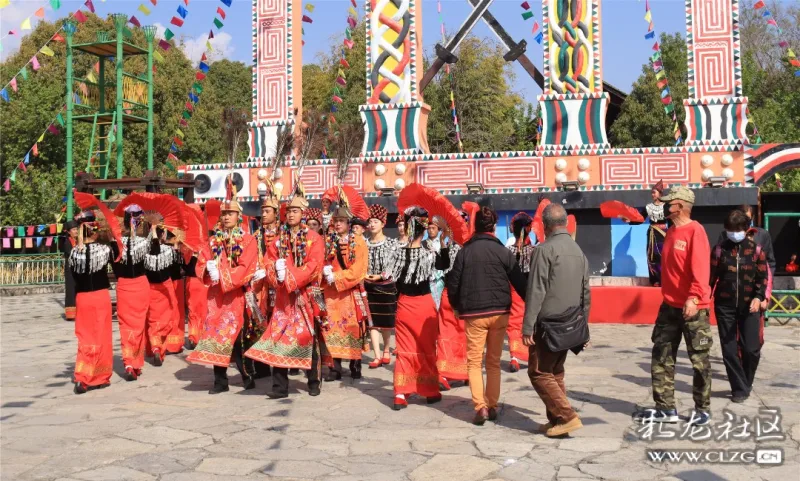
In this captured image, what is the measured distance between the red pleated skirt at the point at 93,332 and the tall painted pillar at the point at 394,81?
8.32 metres

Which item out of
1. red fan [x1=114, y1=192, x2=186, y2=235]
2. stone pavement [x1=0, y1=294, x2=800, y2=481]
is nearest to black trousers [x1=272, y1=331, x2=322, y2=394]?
stone pavement [x1=0, y1=294, x2=800, y2=481]

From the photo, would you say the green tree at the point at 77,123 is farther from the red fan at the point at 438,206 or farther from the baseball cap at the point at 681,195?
the baseball cap at the point at 681,195

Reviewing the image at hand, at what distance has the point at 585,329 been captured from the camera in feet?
19.2

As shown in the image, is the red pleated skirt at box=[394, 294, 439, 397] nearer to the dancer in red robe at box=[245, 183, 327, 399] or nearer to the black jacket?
the black jacket

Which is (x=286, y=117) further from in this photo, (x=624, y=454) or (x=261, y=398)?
(x=624, y=454)

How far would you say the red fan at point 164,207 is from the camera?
8875 mm

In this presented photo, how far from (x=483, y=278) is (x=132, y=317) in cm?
415

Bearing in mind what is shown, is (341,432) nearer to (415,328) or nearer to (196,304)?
(415,328)

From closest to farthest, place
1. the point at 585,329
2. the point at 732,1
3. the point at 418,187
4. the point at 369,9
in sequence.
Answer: the point at 585,329, the point at 418,187, the point at 732,1, the point at 369,9

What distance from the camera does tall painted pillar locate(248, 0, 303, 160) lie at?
53.8ft

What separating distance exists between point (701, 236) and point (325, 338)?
3.70 metres

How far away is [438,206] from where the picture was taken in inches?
297

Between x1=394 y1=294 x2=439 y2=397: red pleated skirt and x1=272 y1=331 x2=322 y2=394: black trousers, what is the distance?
3.03 feet


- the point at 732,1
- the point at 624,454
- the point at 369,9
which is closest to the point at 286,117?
the point at 369,9
